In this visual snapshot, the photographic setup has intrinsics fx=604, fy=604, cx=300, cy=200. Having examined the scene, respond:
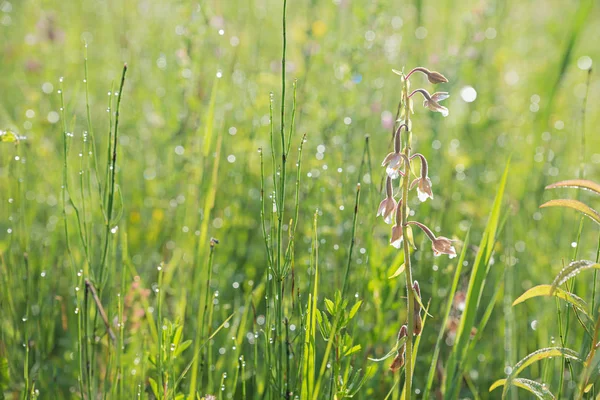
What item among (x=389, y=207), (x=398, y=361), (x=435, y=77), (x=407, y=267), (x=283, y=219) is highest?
(x=435, y=77)

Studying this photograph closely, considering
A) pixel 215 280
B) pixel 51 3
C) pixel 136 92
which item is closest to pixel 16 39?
pixel 51 3

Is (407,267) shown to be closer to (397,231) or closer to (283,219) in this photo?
(397,231)

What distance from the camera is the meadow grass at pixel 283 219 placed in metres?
1.35

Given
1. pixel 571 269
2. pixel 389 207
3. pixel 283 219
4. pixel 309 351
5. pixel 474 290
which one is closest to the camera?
pixel 571 269

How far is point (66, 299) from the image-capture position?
212cm

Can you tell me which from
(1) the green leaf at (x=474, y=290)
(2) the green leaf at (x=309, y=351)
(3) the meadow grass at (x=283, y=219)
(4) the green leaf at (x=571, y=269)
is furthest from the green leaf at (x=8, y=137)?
(4) the green leaf at (x=571, y=269)

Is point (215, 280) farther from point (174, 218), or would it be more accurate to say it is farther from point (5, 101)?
point (5, 101)

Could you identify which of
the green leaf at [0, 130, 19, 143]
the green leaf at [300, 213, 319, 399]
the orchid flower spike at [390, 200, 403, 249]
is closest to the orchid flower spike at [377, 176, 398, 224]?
the orchid flower spike at [390, 200, 403, 249]

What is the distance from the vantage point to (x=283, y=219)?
218 centimetres

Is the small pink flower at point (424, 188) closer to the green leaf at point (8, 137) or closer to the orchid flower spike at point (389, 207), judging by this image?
the orchid flower spike at point (389, 207)

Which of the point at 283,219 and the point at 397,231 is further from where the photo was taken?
the point at 283,219

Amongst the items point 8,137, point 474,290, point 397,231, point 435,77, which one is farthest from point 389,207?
point 8,137

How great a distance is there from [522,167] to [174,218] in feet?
5.20

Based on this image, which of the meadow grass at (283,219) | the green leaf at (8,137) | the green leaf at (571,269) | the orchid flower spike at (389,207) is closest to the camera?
the green leaf at (571,269)
